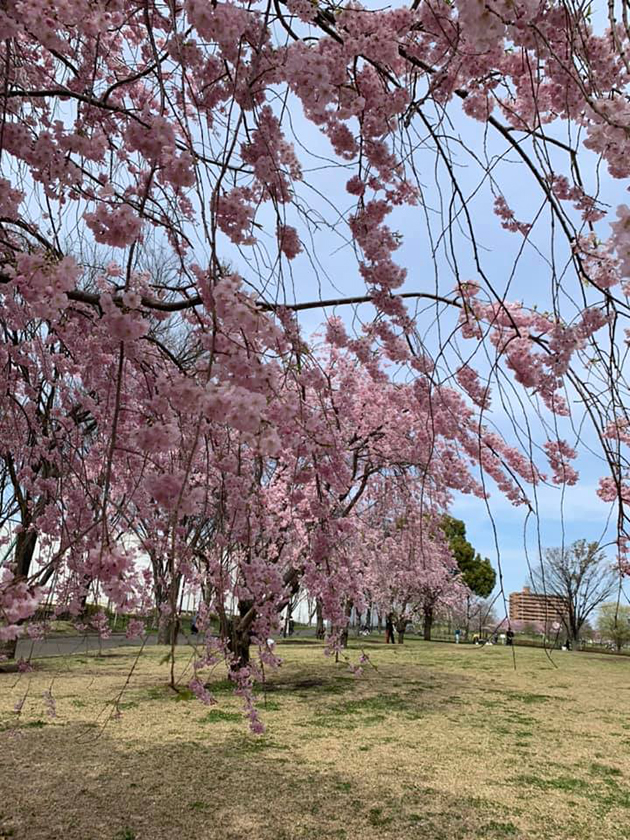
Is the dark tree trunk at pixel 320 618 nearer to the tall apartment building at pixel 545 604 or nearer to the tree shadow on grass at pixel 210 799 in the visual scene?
the tree shadow on grass at pixel 210 799

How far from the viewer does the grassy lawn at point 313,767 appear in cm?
334

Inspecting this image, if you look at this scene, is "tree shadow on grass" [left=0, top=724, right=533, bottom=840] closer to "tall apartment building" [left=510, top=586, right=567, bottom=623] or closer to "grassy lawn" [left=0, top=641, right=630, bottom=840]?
"grassy lawn" [left=0, top=641, right=630, bottom=840]

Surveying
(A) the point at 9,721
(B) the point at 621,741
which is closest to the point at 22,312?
(A) the point at 9,721

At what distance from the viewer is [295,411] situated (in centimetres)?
177

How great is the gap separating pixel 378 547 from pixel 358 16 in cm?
1314

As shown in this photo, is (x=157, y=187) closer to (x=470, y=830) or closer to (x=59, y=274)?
(x=59, y=274)

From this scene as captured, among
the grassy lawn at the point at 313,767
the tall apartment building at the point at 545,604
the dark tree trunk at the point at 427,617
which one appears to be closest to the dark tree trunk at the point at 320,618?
Result: the grassy lawn at the point at 313,767

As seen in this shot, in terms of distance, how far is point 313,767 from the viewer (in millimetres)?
4438

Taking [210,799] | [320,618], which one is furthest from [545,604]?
[320,618]

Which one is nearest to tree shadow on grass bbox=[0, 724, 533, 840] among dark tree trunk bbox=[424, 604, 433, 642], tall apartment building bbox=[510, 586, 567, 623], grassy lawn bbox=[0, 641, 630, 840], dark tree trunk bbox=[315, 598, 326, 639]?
grassy lawn bbox=[0, 641, 630, 840]

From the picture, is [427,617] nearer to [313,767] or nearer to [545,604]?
[313,767]

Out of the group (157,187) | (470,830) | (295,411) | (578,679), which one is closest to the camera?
(295,411)

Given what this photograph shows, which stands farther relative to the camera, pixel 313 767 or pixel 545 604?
pixel 313 767

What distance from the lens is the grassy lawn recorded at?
11.0 ft
